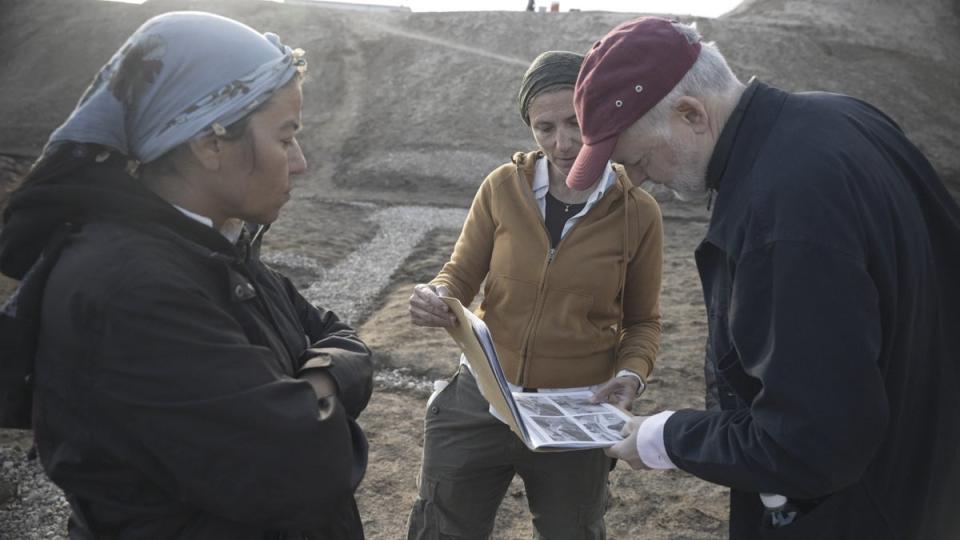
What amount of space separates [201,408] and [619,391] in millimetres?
1743

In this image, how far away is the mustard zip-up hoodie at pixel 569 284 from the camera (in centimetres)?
301

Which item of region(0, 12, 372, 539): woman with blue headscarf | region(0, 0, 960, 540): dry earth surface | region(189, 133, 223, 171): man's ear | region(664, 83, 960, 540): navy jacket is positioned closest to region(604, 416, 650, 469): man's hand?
region(664, 83, 960, 540): navy jacket

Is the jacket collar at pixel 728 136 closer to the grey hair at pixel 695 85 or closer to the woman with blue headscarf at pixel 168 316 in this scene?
the grey hair at pixel 695 85

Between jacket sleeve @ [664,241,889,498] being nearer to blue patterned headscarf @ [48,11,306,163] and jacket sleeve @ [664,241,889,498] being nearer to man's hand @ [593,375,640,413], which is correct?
man's hand @ [593,375,640,413]

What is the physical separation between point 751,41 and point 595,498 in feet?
63.8

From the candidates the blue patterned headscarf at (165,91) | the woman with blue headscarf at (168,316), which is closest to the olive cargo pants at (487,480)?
the woman with blue headscarf at (168,316)

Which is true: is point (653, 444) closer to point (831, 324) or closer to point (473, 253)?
point (831, 324)

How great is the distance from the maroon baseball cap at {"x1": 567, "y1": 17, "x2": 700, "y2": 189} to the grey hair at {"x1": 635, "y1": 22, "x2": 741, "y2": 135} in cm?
2

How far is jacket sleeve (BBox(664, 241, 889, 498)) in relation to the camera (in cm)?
177

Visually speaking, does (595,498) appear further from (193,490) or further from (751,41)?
(751,41)

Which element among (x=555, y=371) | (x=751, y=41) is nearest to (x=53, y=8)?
(x=751, y=41)

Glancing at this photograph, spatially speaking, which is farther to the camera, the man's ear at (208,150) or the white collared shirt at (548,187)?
the white collared shirt at (548,187)

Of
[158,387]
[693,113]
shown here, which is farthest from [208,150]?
[693,113]

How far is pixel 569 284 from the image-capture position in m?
3.01
